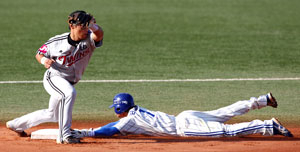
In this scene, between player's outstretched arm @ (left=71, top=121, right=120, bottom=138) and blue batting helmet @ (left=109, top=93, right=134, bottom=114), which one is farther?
blue batting helmet @ (left=109, top=93, right=134, bottom=114)

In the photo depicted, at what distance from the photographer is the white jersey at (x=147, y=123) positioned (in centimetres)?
705

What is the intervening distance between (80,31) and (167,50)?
20.5 ft

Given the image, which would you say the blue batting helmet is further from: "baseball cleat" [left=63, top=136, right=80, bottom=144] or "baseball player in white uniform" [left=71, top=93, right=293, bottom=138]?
"baseball cleat" [left=63, top=136, right=80, bottom=144]

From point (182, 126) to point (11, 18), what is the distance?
10133 mm

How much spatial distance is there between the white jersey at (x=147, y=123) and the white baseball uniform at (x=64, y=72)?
70cm

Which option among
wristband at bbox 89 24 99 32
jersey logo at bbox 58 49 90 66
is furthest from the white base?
wristband at bbox 89 24 99 32

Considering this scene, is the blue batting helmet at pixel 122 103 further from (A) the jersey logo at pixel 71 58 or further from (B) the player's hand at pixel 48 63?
(B) the player's hand at pixel 48 63

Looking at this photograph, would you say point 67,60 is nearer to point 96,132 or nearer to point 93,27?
point 93,27

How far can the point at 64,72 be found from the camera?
7020 millimetres

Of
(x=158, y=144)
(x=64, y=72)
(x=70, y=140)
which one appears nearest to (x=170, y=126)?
(x=158, y=144)

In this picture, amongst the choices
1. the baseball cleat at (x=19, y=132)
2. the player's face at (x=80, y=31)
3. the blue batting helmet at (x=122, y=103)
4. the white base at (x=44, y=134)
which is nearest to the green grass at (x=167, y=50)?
the baseball cleat at (x=19, y=132)

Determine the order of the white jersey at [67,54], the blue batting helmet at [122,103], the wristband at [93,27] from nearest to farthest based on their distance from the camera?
the wristband at [93,27] → the white jersey at [67,54] → the blue batting helmet at [122,103]

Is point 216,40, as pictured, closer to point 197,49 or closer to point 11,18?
point 197,49

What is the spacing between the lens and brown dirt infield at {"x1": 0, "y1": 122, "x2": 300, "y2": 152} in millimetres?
6613
